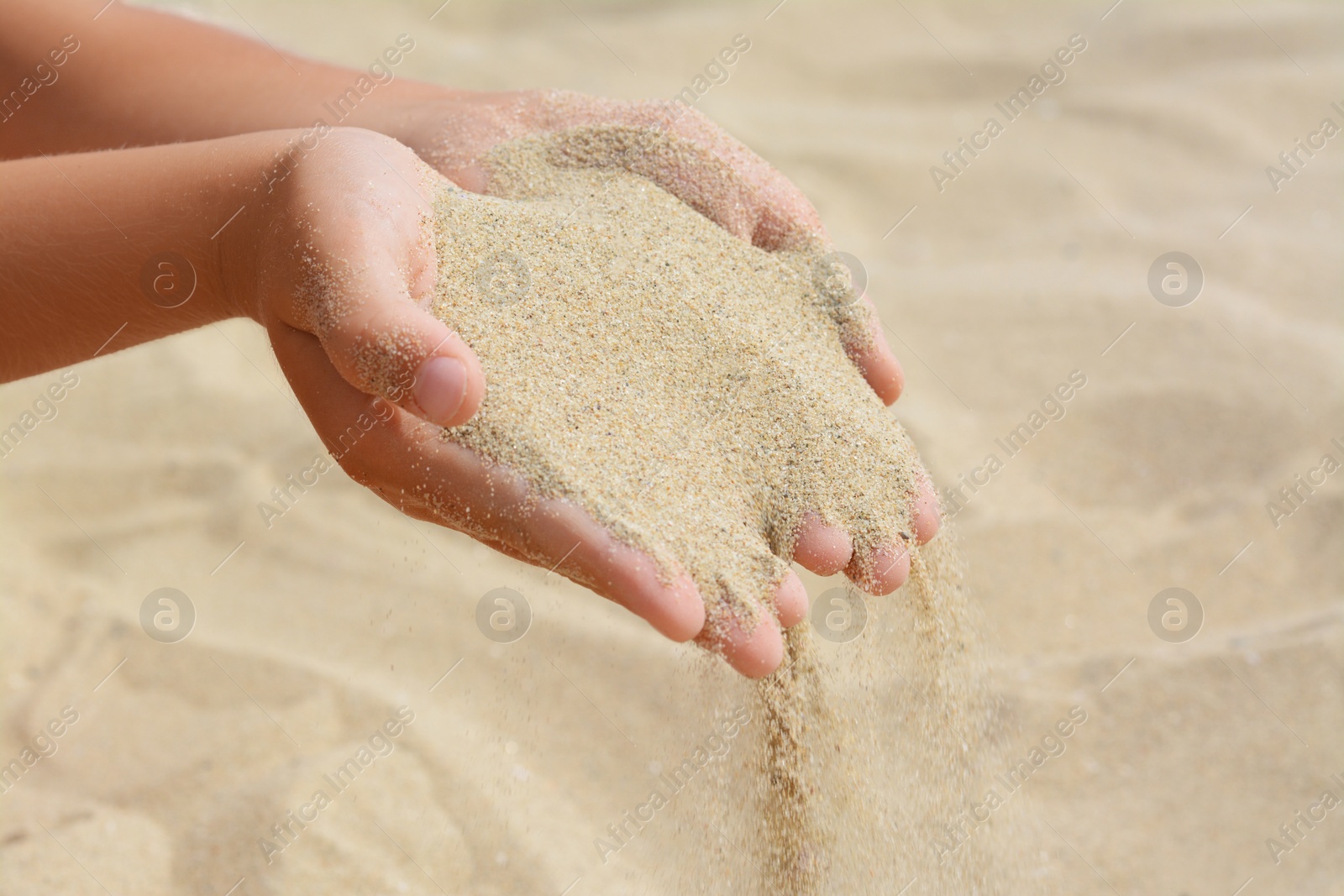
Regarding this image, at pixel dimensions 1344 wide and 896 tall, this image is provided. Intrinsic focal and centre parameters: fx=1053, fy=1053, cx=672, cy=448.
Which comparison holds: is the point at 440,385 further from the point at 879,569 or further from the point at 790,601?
the point at 879,569

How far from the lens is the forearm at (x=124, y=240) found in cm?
155

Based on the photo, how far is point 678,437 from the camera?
1.51 m

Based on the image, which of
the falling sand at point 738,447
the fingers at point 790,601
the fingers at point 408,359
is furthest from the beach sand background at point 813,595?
the fingers at point 408,359

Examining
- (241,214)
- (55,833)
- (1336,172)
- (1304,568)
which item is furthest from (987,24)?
(55,833)

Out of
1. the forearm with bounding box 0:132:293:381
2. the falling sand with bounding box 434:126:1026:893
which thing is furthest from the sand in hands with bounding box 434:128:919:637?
the forearm with bounding box 0:132:293:381

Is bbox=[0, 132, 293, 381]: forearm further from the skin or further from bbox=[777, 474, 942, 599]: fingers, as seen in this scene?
bbox=[777, 474, 942, 599]: fingers

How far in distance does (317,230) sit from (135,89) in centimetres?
102

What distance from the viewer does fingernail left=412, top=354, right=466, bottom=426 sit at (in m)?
1.20

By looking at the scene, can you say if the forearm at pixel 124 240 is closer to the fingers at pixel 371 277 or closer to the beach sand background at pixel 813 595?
the fingers at pixel 371 277

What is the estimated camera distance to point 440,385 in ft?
3.95

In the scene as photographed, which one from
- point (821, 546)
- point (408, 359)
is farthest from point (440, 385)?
point (821, 546)

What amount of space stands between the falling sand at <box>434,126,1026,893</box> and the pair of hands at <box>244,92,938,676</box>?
0.03 metres

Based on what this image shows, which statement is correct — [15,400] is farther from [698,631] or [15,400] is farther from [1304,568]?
[1304,568]

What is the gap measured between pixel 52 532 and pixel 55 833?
0.74 meters
